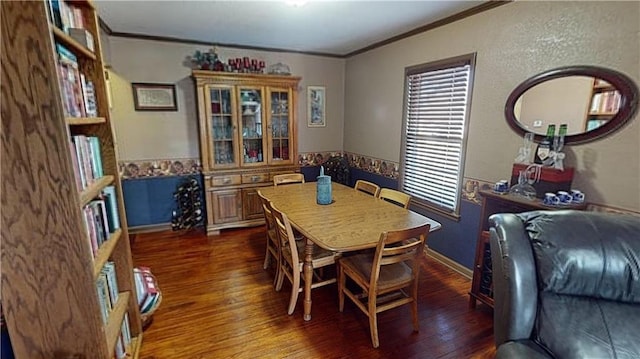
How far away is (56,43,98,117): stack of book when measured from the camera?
123cm

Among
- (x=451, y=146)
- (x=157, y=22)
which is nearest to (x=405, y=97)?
(x=451, y=146)

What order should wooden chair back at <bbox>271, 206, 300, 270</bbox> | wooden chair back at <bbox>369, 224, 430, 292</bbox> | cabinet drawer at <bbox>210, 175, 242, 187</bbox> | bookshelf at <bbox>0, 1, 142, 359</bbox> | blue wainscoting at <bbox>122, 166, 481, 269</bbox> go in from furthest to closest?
1. cabinet drawer at <bbox>210, 175, 242, 187</bbox>
2. blue wainscoting at <bbox>122, 166, 481, 269</bbox>
3. wooden chair back at <bbox>271, 206, 300, 270</bbox>
4. wooden chair back at <bbox>369, 224, 430, 292</bbox>
5. bookshelf at <bbox>0, 1, 142, 359</bbox>

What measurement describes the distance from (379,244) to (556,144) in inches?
56.2

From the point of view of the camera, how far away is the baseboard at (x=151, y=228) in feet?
12.4

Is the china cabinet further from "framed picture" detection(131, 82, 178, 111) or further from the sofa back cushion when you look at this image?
the sofa back cushion

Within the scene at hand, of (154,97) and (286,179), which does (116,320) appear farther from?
(154,97)

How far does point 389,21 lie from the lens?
2900 mm

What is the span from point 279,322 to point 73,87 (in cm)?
183

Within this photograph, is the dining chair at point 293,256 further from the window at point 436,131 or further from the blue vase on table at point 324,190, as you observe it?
the window at point 436,131

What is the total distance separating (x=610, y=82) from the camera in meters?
1.82

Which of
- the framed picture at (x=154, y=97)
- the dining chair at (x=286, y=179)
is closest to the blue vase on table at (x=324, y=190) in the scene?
the dining chair at (x=286, y=179)

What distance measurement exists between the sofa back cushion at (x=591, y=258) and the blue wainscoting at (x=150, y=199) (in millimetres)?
3657

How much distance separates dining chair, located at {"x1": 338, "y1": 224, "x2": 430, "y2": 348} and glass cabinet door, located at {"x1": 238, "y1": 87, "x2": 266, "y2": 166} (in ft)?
7.07

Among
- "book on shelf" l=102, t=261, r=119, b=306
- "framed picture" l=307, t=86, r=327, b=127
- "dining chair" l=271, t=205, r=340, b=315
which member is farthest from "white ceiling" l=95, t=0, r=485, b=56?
"book on shelf" l=102, t=261, r=119, b=306
